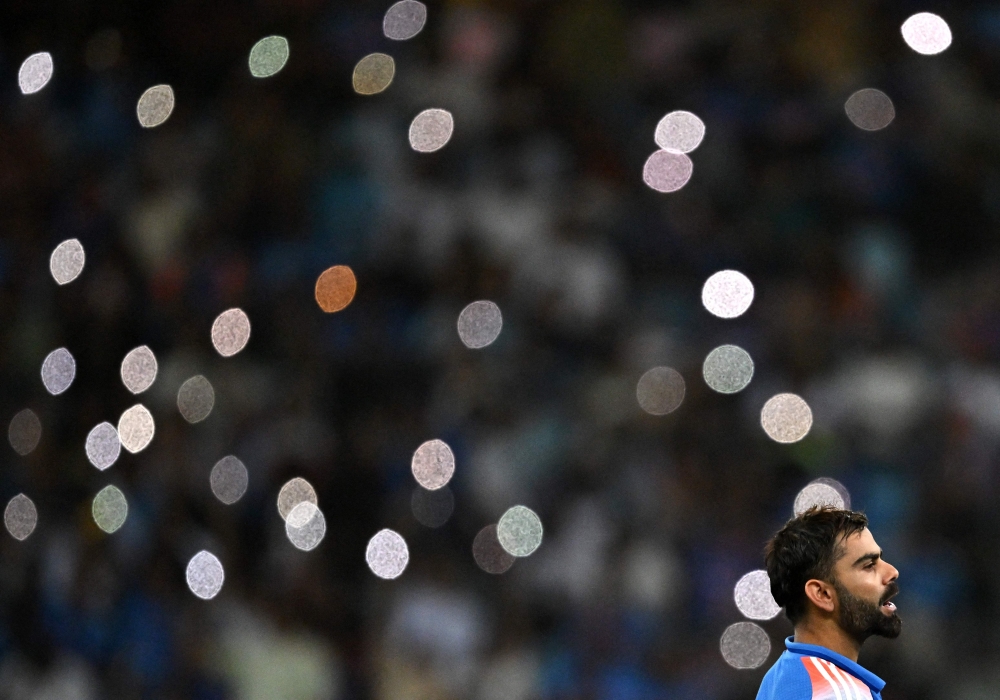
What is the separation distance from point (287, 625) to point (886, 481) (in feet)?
6.31

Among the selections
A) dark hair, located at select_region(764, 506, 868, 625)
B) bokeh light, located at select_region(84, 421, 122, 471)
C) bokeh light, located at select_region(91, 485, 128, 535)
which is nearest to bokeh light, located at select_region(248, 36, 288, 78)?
bokeh light, located at select_region(84, 421, 122, 471)

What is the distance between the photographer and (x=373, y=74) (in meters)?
4.95

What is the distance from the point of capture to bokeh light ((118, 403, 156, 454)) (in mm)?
4730

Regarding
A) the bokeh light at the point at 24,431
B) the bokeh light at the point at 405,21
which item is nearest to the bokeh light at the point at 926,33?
the bokeh light at the point at 405,21

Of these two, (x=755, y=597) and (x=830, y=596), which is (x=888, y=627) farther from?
(x=755, y=597)

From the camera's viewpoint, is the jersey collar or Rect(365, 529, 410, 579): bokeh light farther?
Rect(365, 529, 410, 579): bokeh light

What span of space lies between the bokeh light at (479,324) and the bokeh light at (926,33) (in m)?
1.61

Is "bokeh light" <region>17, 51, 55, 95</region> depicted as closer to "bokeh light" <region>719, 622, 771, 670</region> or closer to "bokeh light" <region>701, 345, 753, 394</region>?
"bokeh light" <region>701, 345, 753, 394</region>

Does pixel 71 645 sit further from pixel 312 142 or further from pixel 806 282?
pixel 806 282

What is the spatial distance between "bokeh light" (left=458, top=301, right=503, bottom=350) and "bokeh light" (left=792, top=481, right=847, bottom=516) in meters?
1.16

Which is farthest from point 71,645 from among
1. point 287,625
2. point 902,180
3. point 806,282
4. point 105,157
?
point 902,180

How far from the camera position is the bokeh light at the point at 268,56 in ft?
16.7

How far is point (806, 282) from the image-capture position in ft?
13.5

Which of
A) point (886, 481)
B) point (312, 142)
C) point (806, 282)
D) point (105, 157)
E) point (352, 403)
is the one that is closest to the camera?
point (886, 481)
